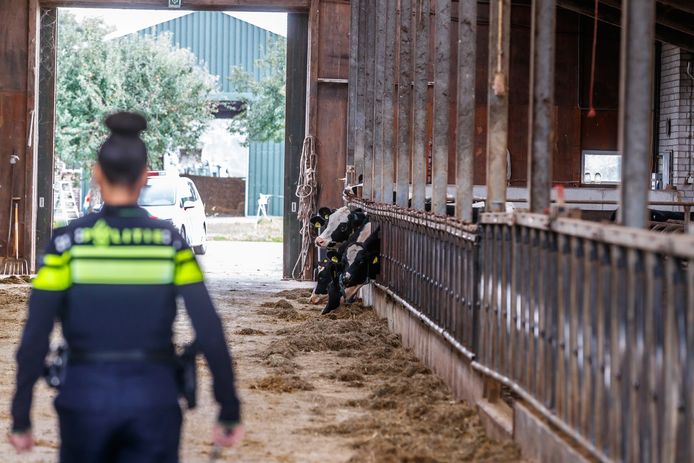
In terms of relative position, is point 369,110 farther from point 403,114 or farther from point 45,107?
point 45,107

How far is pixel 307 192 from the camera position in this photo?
19.9 metres

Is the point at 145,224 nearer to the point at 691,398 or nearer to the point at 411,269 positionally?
the point at 691,398

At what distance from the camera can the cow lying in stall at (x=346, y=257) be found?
1414 cm

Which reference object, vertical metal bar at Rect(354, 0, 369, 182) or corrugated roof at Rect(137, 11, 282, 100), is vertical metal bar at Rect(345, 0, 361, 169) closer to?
vertical metal bar at Rect(354, 0, 369, 182)

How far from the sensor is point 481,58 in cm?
2062

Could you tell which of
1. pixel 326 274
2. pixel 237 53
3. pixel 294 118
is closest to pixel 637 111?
pixel 326 274

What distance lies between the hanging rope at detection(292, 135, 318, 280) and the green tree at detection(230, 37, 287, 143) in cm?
2565

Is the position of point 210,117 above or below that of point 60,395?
above

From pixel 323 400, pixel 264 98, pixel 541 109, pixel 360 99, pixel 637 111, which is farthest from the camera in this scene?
pixel 264 98

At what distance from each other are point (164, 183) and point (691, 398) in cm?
2156

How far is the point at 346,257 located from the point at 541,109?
7.73 metres

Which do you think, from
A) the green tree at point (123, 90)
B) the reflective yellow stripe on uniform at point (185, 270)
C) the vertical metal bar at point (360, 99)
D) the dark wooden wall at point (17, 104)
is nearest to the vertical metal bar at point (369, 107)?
the vertical metal bar at point (360, 99)

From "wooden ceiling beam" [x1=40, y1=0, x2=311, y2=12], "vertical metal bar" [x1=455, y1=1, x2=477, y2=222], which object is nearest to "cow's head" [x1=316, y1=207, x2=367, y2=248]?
"vertical metal bar" [x1=455, y1=1, x2=477, y2=222]

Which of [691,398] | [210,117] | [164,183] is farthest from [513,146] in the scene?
[210,117]
